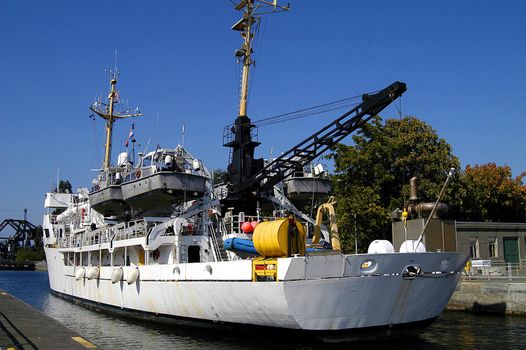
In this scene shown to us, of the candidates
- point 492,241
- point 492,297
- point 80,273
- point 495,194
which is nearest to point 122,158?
point 80,273

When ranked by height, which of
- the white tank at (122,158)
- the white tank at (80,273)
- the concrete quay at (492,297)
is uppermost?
the white tank at (122,158)

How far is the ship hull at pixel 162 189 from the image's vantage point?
23875mm

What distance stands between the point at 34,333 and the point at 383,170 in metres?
30.5

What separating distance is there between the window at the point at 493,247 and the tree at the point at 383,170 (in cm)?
443

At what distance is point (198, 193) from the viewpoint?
24.8m

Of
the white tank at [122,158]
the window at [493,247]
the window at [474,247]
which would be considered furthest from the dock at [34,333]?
the window at [493,247]

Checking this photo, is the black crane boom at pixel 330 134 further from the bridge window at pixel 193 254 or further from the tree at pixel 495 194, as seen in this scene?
the tree at pixel 495 194

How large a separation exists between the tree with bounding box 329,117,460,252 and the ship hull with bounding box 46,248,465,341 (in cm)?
2084

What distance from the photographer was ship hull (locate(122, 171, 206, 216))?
23875 mm

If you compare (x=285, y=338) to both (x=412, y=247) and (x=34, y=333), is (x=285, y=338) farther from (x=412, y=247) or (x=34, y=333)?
(x=34, y=333)

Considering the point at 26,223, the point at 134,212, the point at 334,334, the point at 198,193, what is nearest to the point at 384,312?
the point at 334,334

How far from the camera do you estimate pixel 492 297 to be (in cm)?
2489

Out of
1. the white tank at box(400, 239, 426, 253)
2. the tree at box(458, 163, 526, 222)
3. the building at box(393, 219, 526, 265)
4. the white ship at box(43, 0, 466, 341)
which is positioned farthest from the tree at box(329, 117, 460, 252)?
the white tank at box(400, 239, 426, 253)

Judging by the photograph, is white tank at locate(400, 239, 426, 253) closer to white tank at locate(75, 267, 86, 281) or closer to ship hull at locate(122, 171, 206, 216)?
ship hull at locate(122, 171, 206, 216)
